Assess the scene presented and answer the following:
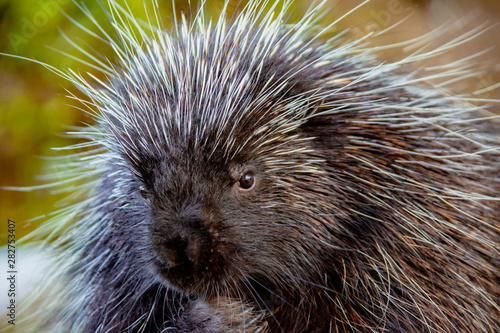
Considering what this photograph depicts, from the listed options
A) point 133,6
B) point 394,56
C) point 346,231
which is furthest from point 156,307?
point 133,6

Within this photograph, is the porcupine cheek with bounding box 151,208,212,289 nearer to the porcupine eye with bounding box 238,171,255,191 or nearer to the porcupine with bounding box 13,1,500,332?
the porcupine with bounding box 13,1,500,332

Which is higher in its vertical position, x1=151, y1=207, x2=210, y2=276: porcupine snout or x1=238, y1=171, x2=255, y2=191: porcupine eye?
x1=238, y1=171, x2=255, y2=191: porcupine eye

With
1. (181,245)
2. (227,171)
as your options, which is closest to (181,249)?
(181,245)

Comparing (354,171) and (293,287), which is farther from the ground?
(354,171)

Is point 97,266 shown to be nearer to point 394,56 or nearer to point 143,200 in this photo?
point 143,200

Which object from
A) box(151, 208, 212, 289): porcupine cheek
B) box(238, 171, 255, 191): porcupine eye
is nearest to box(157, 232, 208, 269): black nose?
box(151, 208, 212, 289): porcupine cheek

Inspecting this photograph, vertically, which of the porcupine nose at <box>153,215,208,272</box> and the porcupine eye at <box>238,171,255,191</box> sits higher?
the porcupine eye at <box>238,171,255,191</box>

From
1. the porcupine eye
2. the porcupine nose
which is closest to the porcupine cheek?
the porcupine nose

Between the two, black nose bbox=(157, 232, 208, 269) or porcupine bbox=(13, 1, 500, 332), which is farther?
porcupine bbox=(13, 1, 500, 332)
